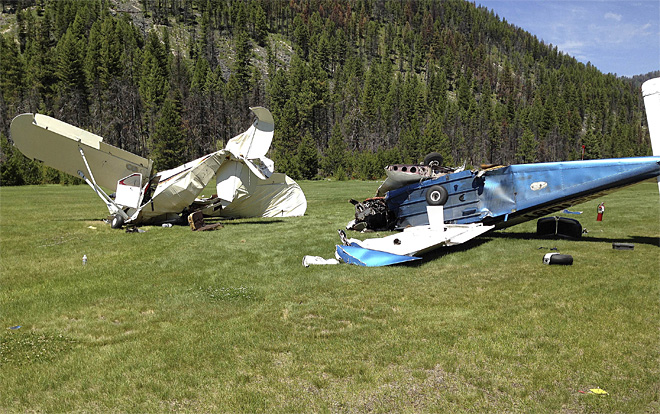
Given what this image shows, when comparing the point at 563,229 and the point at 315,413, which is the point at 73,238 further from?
the point at 563,229

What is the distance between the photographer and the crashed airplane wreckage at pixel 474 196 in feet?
34.2

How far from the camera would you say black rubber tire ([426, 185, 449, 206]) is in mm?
13414

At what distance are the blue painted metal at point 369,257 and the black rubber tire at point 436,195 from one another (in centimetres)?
368

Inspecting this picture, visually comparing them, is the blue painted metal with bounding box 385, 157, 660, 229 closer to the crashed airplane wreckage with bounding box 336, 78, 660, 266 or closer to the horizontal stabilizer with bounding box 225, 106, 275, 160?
the crashed airplane wreckage with bounding box 336, 78, 660, 266

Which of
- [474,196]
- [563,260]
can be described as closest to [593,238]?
[474,196]

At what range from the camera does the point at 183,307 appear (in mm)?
7559

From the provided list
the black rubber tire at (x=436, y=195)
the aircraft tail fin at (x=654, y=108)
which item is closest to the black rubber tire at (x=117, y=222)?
the black rubber tire at (x=436, y=195)

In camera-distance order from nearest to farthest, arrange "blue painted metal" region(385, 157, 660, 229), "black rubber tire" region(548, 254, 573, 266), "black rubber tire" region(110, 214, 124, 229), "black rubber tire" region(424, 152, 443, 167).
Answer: "black rubber tire" region(548, 254, 573, 266) < "blue painted metal" region(385, 157, 660, 229) < "black rubber tire" region(424, 152, 443, 167) < "black rubber tire" region(110, 214, 124, 229)

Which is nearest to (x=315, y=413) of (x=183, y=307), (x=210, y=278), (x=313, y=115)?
(x=183, y=307)

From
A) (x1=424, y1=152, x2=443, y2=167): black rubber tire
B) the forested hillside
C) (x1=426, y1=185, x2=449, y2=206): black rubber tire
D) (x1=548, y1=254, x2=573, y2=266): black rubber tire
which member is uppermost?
the forested hillside

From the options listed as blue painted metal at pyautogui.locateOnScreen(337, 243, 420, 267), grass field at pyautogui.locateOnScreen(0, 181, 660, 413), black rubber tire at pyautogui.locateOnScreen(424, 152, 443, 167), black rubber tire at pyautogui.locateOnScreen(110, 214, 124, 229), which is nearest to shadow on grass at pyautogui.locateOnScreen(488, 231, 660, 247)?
grass field at pyautogui.locateOnScreen(0, 181, 660, 413)

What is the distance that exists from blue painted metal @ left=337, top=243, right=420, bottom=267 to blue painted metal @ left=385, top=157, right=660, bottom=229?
3.66 m

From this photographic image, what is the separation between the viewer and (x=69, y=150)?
17.1 m

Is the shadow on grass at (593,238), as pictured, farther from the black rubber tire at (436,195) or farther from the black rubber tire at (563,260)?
the black rubber tire at (563,260)
